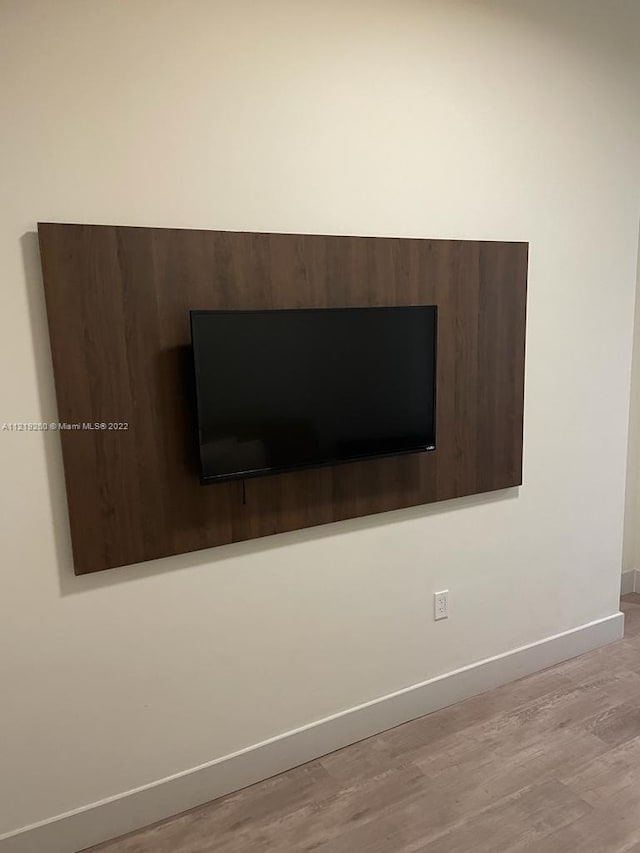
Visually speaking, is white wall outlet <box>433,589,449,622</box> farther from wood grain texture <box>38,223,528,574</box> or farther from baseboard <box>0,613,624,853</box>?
wood grain texture <box>38,223,528,574</box>

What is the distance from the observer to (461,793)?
221cm

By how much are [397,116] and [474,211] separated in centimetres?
46

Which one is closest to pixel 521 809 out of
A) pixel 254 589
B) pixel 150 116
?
pixel 254 589

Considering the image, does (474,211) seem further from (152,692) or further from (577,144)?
(152,692)

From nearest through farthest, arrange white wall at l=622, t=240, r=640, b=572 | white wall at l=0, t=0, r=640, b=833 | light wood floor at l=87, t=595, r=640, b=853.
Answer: white wall at l=0, t=0, r=640, b=833, light wood floor at l=87, t=595, r=640, b=853, white wall at l=622, t=240, r=640, b=572

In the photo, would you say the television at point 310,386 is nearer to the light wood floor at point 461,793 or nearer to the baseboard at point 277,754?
the baseboard at point 277,754

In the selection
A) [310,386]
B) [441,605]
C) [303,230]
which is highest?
[303,230]

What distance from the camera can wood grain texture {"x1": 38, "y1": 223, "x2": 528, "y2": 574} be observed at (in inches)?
70.7

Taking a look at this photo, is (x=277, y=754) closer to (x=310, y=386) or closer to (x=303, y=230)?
(x=310, y=386)

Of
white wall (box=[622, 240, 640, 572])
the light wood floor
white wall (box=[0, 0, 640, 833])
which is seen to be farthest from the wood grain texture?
white wall (box=[622, 240, 640, 572])

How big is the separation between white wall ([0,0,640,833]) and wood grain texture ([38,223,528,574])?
63 millimetres

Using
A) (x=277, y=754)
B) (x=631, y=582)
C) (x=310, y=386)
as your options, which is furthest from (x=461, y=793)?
(x=631, y=582)

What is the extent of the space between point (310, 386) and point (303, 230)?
502mm

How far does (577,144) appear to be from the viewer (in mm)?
2654
